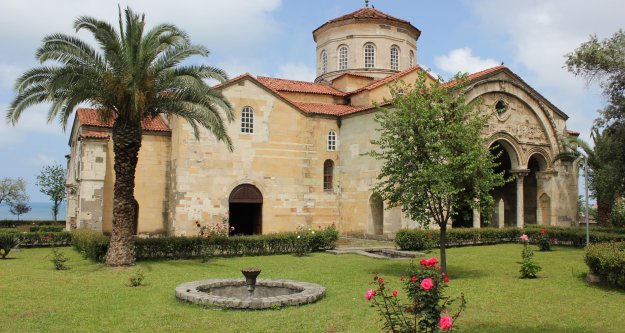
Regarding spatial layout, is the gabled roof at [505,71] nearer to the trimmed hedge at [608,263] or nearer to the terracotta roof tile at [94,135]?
the trimmed hedge at [608,263]

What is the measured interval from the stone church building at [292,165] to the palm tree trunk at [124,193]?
26.4 ft

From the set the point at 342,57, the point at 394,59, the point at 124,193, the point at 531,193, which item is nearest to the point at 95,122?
the point at 124,193

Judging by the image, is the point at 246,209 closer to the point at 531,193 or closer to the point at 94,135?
the point at 94,135

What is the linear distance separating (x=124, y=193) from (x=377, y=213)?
47.2ft

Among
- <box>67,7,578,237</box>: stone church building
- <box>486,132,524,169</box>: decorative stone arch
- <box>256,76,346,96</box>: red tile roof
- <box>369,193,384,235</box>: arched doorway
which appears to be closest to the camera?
<box>67,7,578,237</box>: stone church building

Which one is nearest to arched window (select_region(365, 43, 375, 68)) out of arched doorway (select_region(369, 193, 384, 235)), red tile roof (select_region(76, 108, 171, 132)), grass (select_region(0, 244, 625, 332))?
arched doorway (select_region(369, 193, 384, 235))

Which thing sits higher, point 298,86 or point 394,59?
point 394,59

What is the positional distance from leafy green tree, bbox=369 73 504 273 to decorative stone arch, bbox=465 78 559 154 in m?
11.9

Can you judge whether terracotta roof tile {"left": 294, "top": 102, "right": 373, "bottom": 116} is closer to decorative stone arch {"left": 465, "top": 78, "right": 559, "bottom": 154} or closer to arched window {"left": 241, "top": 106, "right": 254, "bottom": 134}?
arched window {"left": 241, "top": 106, "right": 254, "bottom": 134}

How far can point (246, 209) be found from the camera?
29.8 m

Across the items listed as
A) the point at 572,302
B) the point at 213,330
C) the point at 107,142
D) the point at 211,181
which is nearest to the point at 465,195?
the point at 572,302

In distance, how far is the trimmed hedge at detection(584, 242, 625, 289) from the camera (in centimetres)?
1269

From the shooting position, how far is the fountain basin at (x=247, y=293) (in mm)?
10422

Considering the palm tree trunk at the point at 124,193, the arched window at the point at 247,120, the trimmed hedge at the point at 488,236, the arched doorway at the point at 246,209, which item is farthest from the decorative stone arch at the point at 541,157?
the palm tree trunk at the point at 124,193
